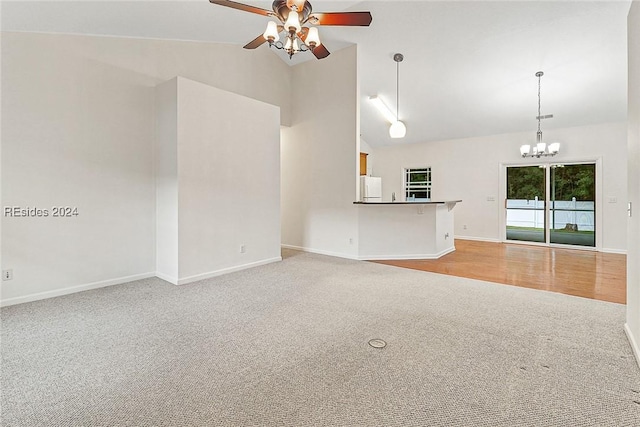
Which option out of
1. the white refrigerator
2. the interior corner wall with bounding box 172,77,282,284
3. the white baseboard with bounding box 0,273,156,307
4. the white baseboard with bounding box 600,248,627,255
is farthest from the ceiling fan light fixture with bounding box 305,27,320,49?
the white baseboard with bounding box 600,248,627,255

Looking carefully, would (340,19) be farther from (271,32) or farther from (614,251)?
(614,251)

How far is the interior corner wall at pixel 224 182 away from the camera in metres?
4.08

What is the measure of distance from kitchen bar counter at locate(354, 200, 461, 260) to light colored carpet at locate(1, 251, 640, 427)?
2.11 metres

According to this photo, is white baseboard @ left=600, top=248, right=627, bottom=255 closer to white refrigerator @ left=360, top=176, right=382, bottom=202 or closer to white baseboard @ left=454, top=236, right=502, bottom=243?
white baseboard @ left=454, top=236, right=502, bottom=243

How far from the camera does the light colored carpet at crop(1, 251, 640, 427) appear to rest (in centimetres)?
165

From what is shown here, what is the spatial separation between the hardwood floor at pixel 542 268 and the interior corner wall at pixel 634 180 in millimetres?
1343

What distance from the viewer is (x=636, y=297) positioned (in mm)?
2244

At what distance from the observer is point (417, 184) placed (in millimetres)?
9086

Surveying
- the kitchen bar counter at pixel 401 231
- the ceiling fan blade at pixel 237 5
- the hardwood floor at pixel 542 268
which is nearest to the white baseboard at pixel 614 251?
the hardwood floor at pixel 542 268

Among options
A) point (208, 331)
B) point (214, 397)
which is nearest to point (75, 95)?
point (208, 331)

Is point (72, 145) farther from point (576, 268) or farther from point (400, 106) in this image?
point (576, 268)

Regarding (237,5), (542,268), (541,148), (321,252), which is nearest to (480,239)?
(541,148)

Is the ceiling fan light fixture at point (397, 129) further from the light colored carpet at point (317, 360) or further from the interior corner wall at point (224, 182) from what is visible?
the light colored carpet at point (317, 360)

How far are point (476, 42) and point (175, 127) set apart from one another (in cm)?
460
